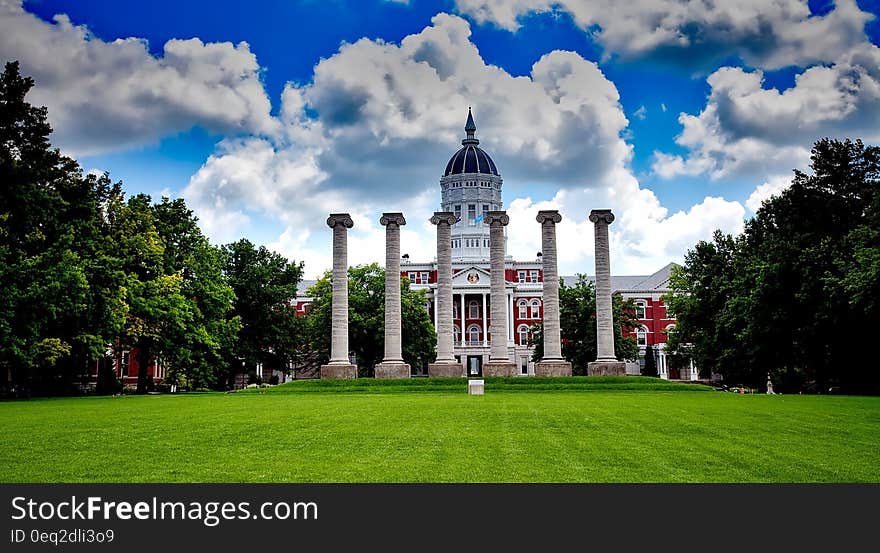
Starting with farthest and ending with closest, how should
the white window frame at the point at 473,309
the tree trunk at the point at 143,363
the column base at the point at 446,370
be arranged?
1. the white window frame at the point at 473,309
2. the column base at the point at 446,370
3. the tree trunk at the point at 143,363

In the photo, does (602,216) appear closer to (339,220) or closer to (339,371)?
(339,220)

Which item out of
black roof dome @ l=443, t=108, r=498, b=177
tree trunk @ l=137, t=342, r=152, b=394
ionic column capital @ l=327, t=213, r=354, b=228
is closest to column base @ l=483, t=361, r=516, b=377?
ionic column capital @ l=327, t=213, r=354, b=228

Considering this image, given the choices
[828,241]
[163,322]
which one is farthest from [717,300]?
[163,322]

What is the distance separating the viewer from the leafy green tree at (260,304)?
234ft

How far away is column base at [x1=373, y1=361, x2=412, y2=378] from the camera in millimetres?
59656

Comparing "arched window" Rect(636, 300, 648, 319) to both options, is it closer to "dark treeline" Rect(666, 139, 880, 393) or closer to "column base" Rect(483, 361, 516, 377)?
"dark treeline" Rect(666, 139, 880, 393)

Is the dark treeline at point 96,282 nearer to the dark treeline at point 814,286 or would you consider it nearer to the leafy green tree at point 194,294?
the leafy green tree at point 194,294

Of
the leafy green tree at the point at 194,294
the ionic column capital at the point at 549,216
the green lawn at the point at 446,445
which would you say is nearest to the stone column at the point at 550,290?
the ionic column capital at the point at 549,216

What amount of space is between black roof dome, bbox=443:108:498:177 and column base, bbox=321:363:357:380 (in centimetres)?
8367

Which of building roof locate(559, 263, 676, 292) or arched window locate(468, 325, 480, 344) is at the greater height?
building roof locate(559, 263, 676, 292)

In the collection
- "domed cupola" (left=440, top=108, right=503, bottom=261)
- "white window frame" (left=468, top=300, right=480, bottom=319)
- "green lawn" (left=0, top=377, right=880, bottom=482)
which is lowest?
"green lawn" (left=0, top=377, right=880, bottom=482)

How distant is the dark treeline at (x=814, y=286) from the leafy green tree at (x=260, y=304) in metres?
38.1

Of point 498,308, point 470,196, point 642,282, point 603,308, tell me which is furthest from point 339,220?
point 470,196
